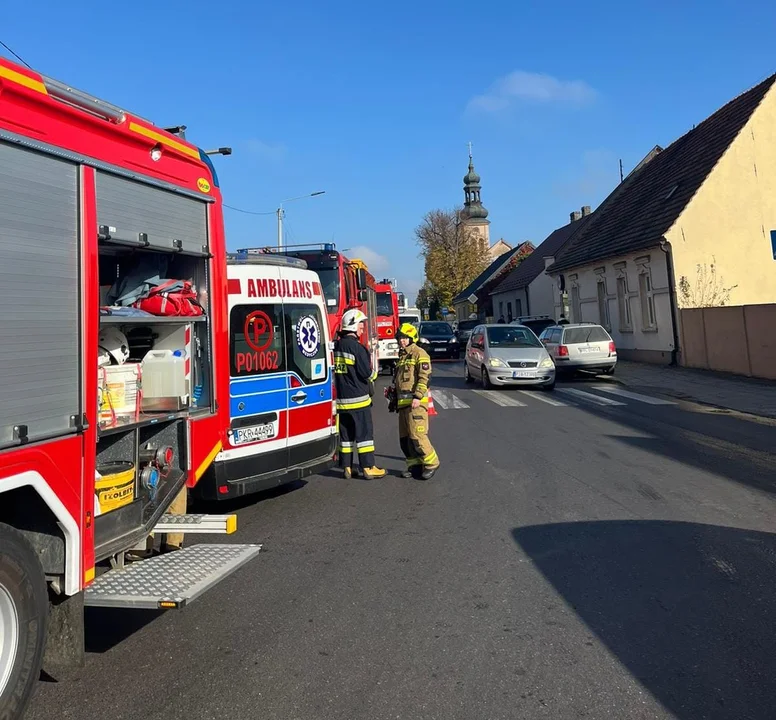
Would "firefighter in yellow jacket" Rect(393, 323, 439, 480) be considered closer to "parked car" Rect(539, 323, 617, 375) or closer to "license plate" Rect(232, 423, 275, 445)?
"license plate" Rect(232, 423, 275, 445)

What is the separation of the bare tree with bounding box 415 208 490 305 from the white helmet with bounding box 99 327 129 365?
6640 centimetres

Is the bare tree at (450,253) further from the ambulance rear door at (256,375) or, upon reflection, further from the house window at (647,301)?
the ambulance rear door at (256,375)

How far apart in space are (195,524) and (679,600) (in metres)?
3.01

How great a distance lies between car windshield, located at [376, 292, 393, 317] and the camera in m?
24.5

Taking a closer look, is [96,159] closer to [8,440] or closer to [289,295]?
[8,440]

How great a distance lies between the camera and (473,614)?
419 centimetres

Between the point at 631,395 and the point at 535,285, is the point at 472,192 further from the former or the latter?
the point at 631,395

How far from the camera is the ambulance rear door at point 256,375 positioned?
20.1ft

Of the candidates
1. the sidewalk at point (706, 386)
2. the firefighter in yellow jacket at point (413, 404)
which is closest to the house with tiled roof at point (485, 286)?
the sidewalk at point (706, 386)

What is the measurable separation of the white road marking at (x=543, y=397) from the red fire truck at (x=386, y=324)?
706 centimetres

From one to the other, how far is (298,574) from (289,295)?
2.81m

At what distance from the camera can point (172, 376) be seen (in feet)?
14.4

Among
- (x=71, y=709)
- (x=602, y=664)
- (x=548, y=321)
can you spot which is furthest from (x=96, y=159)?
(x=548, y=321)

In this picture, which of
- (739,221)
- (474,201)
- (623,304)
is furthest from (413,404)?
(474,201)
